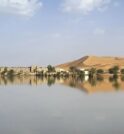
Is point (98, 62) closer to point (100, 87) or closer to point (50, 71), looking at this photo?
point (50, 71)

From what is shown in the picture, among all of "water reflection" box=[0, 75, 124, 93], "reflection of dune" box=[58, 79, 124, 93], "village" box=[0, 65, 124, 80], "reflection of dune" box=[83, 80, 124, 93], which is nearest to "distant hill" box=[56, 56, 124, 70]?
"village" box=[0, 65, 124, 80]

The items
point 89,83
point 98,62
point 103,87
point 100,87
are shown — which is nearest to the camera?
point 103,87

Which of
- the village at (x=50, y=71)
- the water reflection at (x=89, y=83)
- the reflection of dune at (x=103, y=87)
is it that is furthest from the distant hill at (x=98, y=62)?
the reflection of dune at (x=103, y=87)

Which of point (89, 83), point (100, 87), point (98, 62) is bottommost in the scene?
point (100, 87)

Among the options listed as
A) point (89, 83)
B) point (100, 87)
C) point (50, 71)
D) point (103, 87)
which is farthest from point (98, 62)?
point (103, 87)

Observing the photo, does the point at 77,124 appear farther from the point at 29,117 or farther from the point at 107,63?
the point at 107,63

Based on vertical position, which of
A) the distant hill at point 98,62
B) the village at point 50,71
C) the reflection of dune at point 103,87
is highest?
the distant hill at point 98,62

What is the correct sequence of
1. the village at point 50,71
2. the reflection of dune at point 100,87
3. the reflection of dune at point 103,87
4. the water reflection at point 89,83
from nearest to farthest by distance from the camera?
1. the reflection of dune at point 103,87
2. the reflection of dune at point 100,87
3. the water reflection at point 89,83
4. the village at point 50,71

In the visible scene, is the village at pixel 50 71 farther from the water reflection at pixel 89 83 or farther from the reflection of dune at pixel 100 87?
the reflection of dune at pixel 100 87

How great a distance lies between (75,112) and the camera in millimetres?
11539

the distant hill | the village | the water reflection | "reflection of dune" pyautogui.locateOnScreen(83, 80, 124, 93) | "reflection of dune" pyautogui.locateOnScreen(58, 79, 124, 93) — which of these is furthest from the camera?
Result: the distant hill

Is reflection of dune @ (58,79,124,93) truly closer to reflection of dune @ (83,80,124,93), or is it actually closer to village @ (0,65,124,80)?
reflection of dune @ (83,80,124,93)

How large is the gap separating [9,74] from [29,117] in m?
58.9

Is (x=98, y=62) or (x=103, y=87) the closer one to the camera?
(x=103, y=87)
